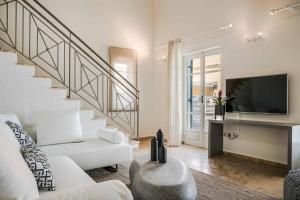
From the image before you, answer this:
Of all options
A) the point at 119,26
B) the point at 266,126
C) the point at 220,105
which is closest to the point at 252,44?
the point at 220,105

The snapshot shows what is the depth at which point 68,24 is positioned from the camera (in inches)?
183

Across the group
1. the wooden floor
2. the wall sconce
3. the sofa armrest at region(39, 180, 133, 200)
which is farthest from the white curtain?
the sofa armrest at region(39, 180, 133, 200)

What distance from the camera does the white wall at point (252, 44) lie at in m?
3.38

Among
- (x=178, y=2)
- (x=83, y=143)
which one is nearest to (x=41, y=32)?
(x=83, y=143)

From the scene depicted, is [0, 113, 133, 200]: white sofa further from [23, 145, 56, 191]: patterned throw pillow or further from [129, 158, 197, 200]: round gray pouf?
[129, 158, 197, 200]: round gray pouf

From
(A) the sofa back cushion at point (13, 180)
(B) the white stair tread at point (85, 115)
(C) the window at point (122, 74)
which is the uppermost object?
(C) the window at point (122, 74)

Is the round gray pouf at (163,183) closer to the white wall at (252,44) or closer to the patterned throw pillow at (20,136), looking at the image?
the patterned throw pillow at (20,136)

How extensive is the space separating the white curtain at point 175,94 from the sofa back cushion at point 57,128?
241 centimetres

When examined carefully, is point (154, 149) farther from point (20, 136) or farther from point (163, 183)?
point (20, 136)

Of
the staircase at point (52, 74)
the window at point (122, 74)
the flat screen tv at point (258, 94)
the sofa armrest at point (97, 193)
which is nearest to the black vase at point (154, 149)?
the sofa armrest at point (97, 193)

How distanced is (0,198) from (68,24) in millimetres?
4249

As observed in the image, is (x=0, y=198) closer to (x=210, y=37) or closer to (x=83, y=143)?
(x=83, y=143)

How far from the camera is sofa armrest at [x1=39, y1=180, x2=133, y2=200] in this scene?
1.06 m

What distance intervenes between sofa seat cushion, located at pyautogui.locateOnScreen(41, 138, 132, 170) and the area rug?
0.21 metres
